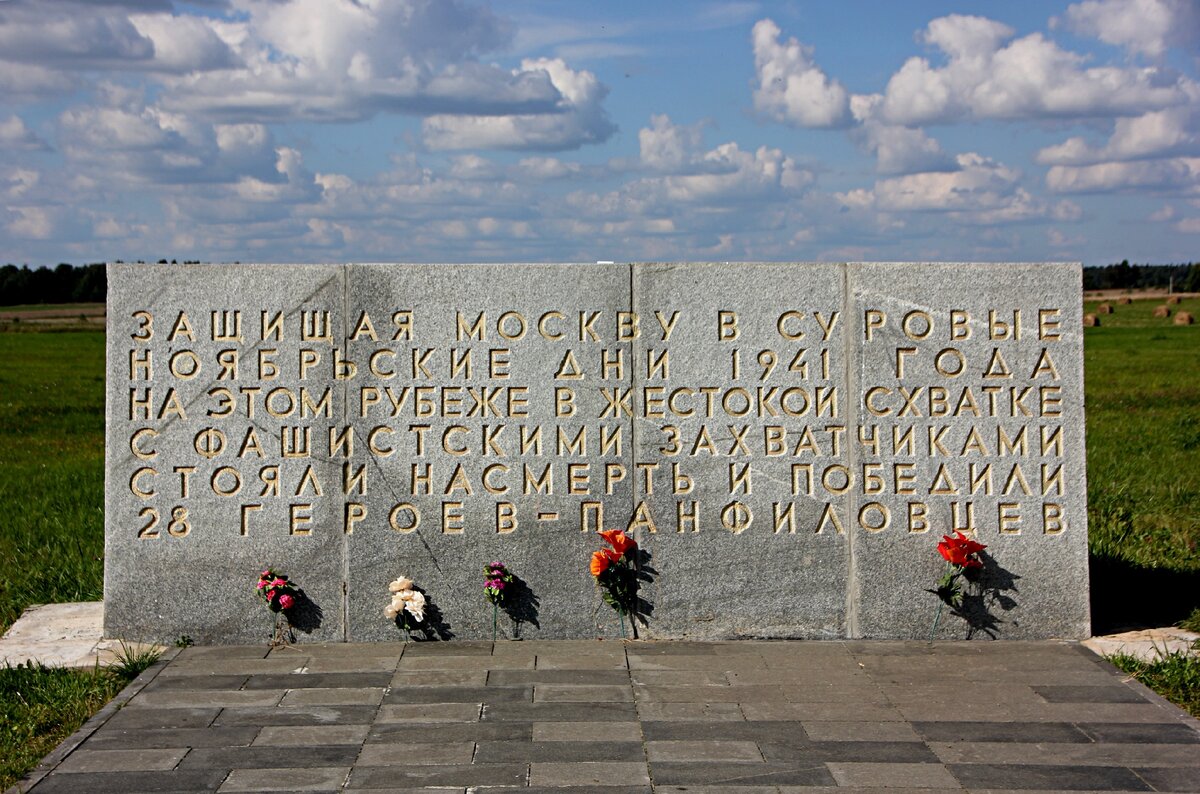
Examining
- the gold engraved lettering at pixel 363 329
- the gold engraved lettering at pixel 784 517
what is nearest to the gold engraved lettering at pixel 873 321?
the gold engraved lettering at pixel 784 517

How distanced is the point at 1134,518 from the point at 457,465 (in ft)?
19.9

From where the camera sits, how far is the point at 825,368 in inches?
296

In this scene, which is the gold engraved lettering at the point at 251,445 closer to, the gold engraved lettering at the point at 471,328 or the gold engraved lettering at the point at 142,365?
the gold engraved lettering at the point at 142,365

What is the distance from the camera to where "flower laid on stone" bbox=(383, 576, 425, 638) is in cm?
734

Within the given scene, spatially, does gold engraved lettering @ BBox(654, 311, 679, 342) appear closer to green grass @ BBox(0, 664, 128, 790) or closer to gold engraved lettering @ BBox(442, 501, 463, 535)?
gold engraved lettering @ BBox(442, 501, 463, 535)

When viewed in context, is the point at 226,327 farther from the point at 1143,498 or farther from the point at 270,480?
the point at 1143,498

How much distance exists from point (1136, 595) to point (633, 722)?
4255 mm

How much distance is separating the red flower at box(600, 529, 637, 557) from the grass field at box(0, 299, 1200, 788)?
107 inches

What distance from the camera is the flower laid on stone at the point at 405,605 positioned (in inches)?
289

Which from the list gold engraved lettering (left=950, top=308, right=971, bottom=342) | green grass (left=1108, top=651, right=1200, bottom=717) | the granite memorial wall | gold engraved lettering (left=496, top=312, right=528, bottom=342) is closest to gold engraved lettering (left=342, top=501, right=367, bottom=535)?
the granite memorial wall

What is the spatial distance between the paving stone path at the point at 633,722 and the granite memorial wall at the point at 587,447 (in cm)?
33

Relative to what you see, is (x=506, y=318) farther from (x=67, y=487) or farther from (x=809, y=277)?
(x=67, y=487)

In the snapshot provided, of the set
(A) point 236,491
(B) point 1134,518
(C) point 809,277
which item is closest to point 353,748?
(A) point 236,491

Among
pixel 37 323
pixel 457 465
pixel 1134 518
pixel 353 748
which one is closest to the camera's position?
pixel 353 748
